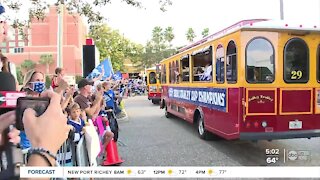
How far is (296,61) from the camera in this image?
5906mm

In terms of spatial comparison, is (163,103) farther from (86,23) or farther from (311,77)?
(311,77)

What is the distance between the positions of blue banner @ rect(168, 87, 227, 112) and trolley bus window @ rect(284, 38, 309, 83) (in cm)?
111

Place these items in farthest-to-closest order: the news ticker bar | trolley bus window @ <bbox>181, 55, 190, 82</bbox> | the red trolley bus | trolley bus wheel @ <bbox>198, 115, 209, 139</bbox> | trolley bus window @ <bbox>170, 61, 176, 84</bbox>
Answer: trolley bus window @ <bbox>170, 61, 176, 84</bbox> < trolley bus window @ <bbox>181, 55, 190, 82</bbox> < trolley bus wheel @ <bbox>198, 115, 209, 139</bbox> < the red trolley bus < the news ticker bar

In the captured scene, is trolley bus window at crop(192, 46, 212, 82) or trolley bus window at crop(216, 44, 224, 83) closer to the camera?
trolley bus window at crop(216, 44, 224, 83)

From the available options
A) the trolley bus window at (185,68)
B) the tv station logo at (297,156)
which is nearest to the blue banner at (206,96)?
the trolley bus window at (185,68)

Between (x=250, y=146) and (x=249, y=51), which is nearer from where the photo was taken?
(x=249, y=51)

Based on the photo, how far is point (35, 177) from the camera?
1082 mm

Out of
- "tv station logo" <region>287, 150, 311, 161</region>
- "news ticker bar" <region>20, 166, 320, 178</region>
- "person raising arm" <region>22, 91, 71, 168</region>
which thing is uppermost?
"person raising arm" <region>22, 91, 71, 168</region>

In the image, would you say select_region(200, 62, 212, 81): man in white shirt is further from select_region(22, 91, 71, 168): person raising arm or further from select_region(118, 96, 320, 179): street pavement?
select_region(22, 91, 71, 168): person raising arm

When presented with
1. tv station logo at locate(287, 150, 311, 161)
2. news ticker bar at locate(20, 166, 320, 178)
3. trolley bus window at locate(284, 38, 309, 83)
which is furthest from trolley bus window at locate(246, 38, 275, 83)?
news ticker bar at locate(20, 166, 320, 178)

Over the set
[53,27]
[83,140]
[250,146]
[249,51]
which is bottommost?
[250,146]

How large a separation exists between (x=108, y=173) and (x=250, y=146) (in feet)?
16.2

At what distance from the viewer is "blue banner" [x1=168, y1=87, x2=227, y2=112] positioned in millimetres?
6477

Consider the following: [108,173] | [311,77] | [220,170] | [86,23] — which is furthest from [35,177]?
[86,23]
